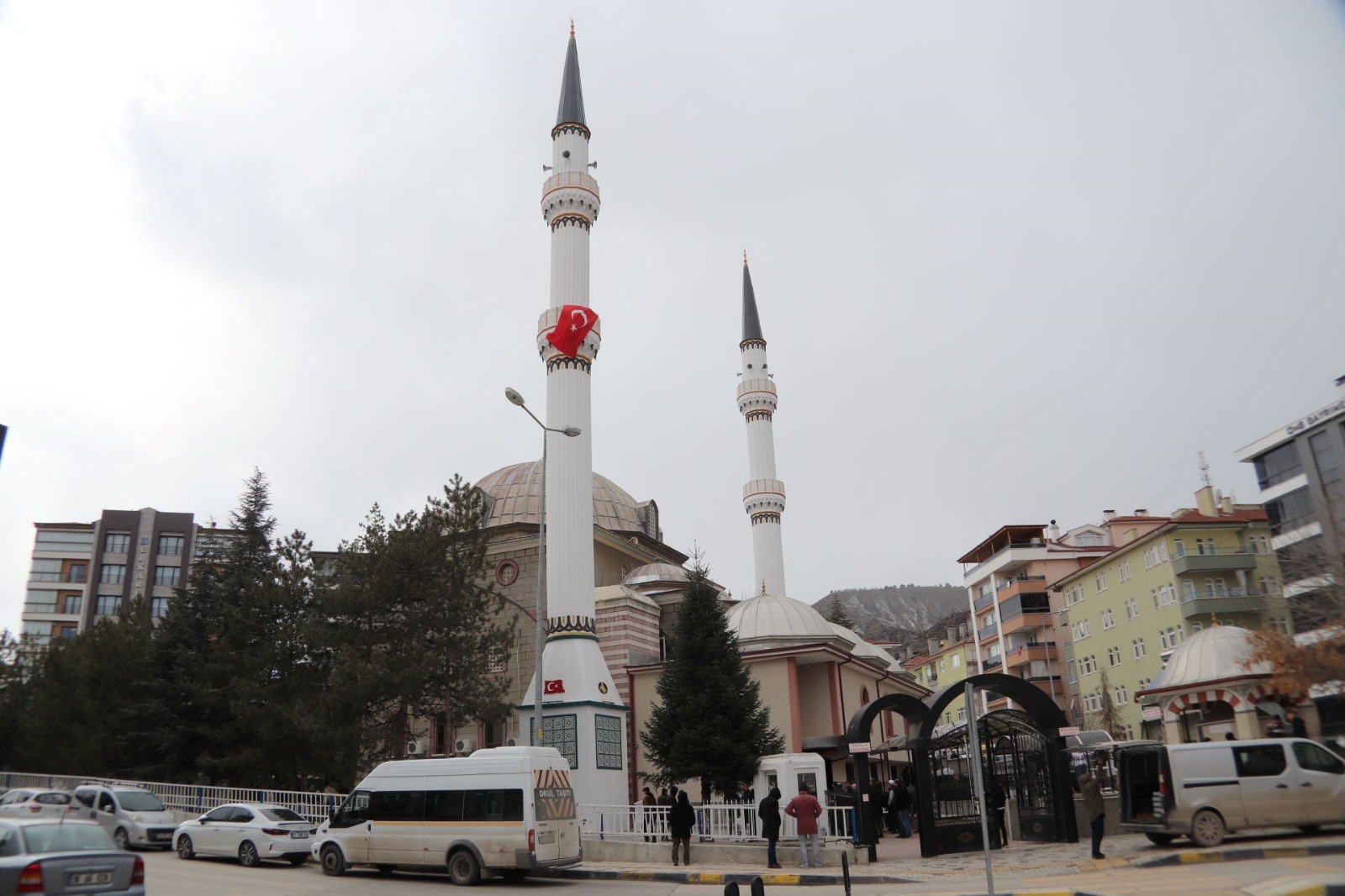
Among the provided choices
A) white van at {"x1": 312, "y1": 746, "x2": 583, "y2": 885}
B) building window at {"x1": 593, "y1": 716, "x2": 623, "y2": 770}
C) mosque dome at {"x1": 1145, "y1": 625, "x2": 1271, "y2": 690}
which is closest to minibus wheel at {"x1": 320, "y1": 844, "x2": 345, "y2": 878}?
white van at {"x1": 312, "y1": 746, "x2": 583, "y2": 885}

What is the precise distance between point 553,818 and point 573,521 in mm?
12551

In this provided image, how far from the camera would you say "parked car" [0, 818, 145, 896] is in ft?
31.4

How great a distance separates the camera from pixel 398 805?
54.9 feet

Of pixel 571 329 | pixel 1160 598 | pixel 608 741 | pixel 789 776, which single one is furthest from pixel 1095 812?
pixel 1160 598

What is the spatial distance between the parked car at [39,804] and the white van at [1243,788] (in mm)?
20006

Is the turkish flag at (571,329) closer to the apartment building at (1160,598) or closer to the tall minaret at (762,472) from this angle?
the tall minaret at (762,472)

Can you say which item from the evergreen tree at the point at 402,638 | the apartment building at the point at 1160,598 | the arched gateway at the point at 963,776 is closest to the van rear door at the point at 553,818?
the arched gateway at the point at 963,776

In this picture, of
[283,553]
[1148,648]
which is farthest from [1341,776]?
[1148,648]

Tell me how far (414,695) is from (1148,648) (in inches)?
1380

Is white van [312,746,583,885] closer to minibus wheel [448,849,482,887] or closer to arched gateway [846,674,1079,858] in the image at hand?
minibus wheel [448,849,482,887]

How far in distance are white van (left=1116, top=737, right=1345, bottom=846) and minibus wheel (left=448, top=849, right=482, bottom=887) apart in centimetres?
1102

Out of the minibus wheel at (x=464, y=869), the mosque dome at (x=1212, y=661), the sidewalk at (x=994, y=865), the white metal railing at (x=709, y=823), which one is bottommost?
the sidewalk at (x=994, y=865)

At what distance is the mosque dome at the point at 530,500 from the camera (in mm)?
39781

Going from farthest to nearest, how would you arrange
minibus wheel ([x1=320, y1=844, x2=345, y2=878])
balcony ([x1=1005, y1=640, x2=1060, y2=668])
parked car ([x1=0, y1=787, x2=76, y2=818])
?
balcony ([x1=1005, y1=640, x2=1060, y2=668]) → parked car ([x1=0, y1=787, x2=76, y2=818]) → minibus wheel ([x1=320, y1=844, x2=345, y2=878])
